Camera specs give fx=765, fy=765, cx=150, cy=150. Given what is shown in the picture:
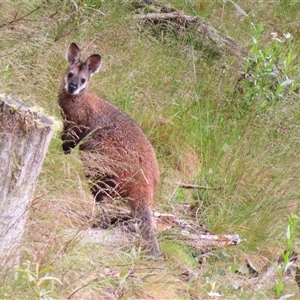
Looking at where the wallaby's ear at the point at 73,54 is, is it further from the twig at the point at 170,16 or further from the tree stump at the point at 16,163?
the tree stump at the point at 16,163

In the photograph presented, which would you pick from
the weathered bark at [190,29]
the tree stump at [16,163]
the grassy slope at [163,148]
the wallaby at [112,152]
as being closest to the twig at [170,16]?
the weathered bark at [190,29]

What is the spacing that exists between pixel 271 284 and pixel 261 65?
2.88 meters

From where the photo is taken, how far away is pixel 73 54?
638 cm

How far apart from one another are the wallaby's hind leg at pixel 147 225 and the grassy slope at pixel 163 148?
96 millimetres

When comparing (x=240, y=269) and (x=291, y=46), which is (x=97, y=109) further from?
(x=291, y=46)

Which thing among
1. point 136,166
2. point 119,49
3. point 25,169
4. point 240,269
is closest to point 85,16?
point 119,49

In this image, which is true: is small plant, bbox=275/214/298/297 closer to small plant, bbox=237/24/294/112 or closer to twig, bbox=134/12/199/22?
small plant, bbox=237/24/294/112

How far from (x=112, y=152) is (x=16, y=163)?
5.57ft

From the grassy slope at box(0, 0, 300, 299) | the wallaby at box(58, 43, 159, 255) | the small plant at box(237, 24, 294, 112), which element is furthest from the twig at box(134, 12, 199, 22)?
the wallaby at box(58, 43, 159, 255)

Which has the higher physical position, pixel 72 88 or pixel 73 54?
pixel 73 54

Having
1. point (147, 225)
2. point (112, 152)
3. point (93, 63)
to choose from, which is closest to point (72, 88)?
point (93, 63)

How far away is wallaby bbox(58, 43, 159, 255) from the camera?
5176 mm

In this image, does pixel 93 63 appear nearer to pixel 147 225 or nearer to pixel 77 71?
pixel 77 71

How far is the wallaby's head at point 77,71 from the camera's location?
6199 mm
